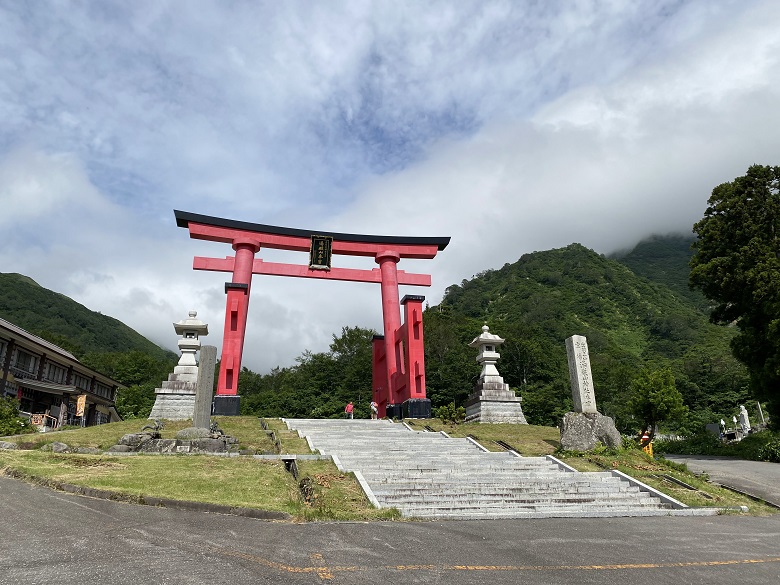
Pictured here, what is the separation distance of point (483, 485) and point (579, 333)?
182ft

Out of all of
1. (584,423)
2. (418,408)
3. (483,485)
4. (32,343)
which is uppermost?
(32,343)

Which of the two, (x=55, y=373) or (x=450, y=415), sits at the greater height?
(x=55, y=373)

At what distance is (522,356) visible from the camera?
44938 millimetres

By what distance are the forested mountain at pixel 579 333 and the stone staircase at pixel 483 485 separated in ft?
87.9

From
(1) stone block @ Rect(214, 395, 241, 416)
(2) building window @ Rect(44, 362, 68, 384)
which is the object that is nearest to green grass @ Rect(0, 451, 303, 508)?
(1) stone block @ Rect(214, 395, 241, 416)

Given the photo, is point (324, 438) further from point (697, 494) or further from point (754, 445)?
point (754, 445)

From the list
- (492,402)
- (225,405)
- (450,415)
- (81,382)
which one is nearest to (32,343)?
(81,382)

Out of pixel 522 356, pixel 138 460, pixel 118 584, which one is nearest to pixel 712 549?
pixel 118 584

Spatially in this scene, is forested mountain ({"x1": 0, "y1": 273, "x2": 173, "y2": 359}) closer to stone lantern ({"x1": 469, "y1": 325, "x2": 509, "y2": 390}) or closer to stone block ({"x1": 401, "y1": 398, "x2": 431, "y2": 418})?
stone block ({"x1": 401, "y1": 398, "x2": 431, "y2": 418})

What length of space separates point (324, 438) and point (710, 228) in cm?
1553

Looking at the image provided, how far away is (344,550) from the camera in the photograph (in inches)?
208

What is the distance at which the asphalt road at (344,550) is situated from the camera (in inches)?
169

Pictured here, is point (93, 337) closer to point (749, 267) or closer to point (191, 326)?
point (191, 326)

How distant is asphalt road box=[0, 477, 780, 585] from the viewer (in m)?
4.29
